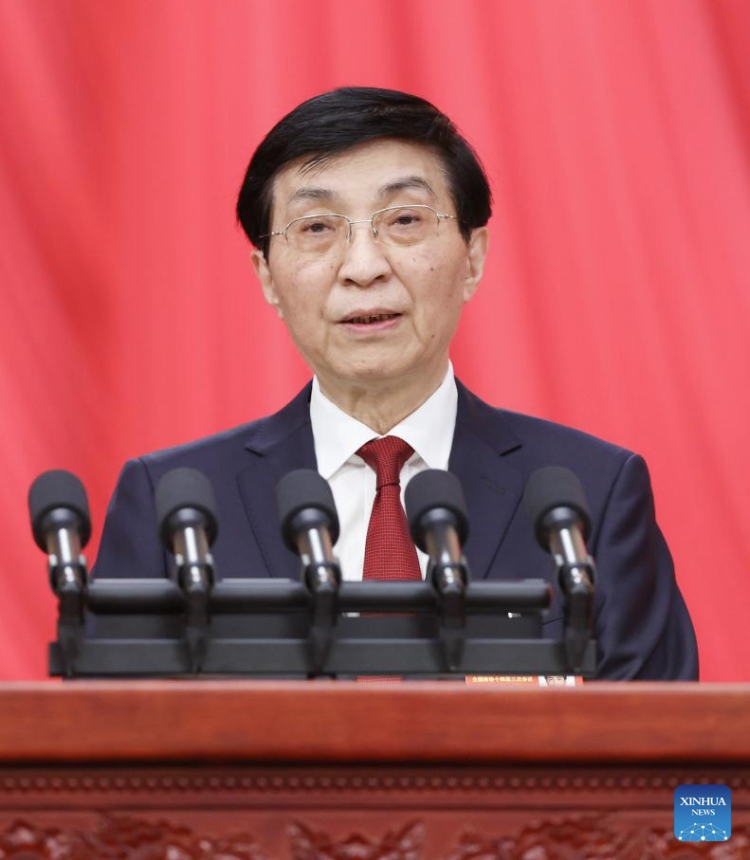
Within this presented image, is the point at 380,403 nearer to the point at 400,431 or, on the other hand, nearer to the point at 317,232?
the point at 400,431

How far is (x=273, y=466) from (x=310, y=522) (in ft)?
2.51

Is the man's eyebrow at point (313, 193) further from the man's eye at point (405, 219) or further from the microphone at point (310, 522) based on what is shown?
the microphone at point (310, 522)

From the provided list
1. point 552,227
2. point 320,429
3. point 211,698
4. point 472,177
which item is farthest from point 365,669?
point 552,227

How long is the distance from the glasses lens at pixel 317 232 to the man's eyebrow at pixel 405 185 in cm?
6

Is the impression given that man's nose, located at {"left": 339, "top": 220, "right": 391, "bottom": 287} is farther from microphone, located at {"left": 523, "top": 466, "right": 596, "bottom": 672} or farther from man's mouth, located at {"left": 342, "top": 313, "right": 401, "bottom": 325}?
microphone, located at {"left": 523, "top": 466, "right": 596, "bottom": 672}

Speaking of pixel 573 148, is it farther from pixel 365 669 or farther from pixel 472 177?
pixel 365 669

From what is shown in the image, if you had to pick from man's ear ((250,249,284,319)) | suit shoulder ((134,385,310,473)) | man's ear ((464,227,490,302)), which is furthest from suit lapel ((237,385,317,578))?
man's ear ((464,227,490,302))

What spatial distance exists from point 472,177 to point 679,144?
705mm

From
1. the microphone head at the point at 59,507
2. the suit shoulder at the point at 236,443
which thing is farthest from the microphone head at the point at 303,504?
the suit shoulder at the point at 236,443

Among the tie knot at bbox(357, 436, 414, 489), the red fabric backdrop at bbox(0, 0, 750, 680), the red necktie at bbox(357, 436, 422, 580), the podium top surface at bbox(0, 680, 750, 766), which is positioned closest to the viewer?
the podium top surface at bbox(0, 680, 750, 766)

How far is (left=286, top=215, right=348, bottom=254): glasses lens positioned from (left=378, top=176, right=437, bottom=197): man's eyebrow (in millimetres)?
58

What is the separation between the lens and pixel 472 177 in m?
1.83

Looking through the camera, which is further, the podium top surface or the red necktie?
the red necktie

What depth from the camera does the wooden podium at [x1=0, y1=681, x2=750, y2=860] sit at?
0.89m
